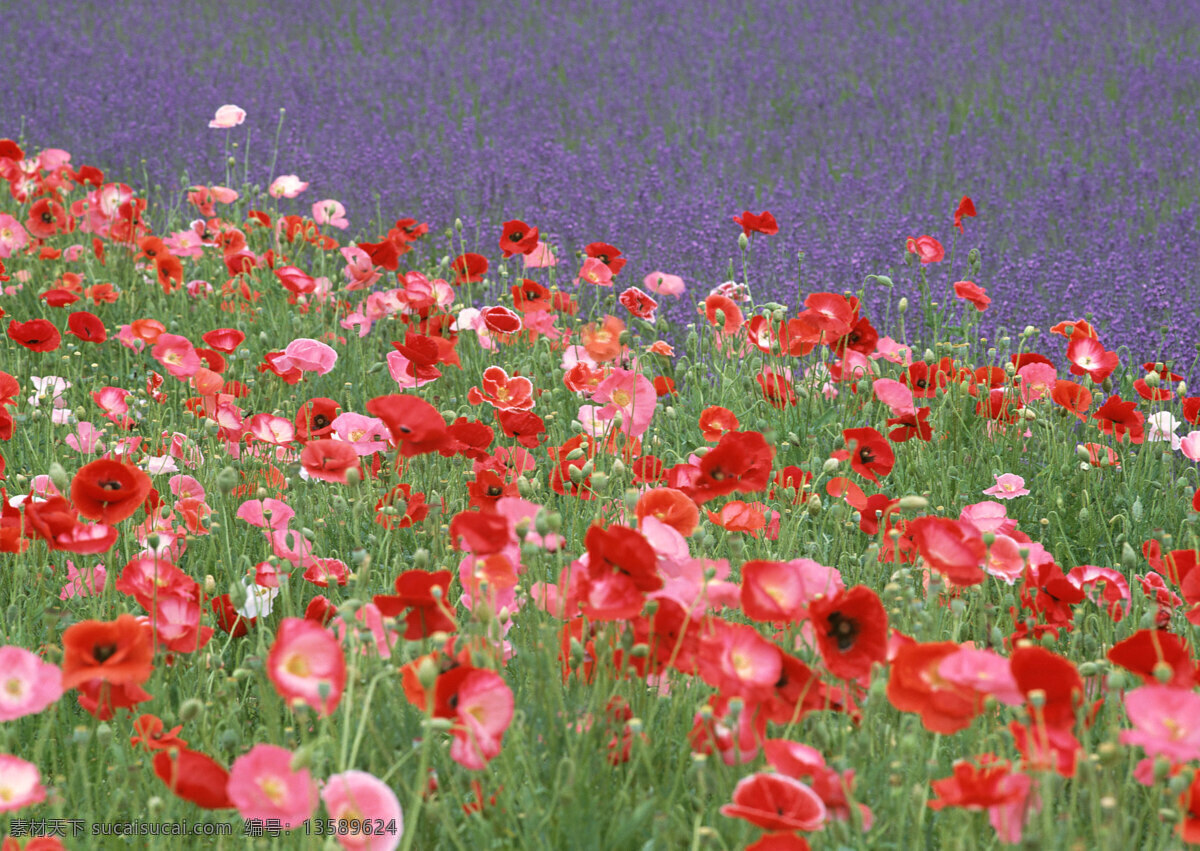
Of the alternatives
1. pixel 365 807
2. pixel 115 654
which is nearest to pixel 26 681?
pixel 115 654

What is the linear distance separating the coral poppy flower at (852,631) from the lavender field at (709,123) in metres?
2.21

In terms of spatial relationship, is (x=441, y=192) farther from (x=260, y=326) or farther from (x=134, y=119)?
(x=134, y=119)

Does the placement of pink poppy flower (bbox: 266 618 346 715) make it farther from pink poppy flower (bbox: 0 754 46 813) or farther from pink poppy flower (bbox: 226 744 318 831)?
pink poppy flower (bbox: 0 754 46 813)

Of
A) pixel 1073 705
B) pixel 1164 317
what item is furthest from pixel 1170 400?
pixel 1073 705

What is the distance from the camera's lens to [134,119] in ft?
18.7

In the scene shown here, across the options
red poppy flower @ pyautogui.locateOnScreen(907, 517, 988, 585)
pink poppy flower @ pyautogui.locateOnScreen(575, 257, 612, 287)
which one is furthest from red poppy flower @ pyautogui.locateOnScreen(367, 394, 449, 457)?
pink poppy flower @ pyautogui.locateOnScreen(575, 257, 612, 287)

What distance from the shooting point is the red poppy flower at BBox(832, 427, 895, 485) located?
1.83 m

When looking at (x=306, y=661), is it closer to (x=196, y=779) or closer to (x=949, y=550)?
(x=196, y=779)

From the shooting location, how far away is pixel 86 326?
2.42 m

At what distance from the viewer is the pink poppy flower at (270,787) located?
0.95 meters

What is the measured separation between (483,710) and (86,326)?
1713 millimetres

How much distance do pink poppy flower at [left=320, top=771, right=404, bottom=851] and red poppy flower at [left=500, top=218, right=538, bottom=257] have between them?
1729mm

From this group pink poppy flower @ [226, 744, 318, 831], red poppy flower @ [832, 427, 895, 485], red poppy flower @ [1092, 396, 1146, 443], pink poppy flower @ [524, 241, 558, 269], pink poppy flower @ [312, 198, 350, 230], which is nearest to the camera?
pink poppy flower @ [226, 744, 318, 831]

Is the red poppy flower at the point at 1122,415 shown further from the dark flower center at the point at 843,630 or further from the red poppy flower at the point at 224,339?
the red poppy flower at the point at 224,339
